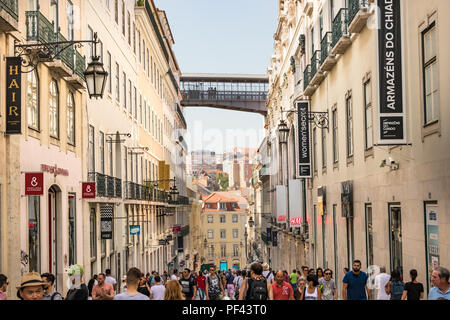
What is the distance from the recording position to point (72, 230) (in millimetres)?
21375

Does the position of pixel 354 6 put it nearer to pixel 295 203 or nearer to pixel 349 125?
pixel 349 125

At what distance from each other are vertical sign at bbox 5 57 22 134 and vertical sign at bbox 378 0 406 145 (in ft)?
24.7

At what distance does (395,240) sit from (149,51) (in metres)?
30.6

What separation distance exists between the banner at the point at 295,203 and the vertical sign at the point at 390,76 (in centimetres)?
2170

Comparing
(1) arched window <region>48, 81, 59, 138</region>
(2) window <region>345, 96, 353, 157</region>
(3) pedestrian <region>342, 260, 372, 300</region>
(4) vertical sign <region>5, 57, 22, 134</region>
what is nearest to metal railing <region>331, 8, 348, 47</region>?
(2) window <region>345, 96, 353, 157</region>

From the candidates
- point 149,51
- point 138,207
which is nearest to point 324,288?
point 138,207

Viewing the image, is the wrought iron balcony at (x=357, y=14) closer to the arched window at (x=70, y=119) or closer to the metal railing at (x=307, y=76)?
the arched window at (x=70, y=119)

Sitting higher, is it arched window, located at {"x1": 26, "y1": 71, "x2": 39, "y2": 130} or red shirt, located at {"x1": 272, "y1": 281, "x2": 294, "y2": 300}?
arched window, located at {"x1": 26, "y1": 71, "x2": 39, "y2": 130}

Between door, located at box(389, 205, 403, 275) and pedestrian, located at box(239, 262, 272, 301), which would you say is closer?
pedestrian, located at box(239, 262, 272, 301)

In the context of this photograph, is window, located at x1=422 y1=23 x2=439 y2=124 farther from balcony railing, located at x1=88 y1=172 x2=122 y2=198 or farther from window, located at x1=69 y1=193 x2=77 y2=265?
balcony railing, located at x1=88 y1=172 x2=122 y2=198

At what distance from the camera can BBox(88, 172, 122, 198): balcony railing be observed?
24.3 m

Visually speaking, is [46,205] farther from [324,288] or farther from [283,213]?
[283,213]

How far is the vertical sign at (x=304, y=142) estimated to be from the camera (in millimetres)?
29817

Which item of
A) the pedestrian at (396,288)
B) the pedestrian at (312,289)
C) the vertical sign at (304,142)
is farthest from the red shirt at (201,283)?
the vertical sign at (304,142)
